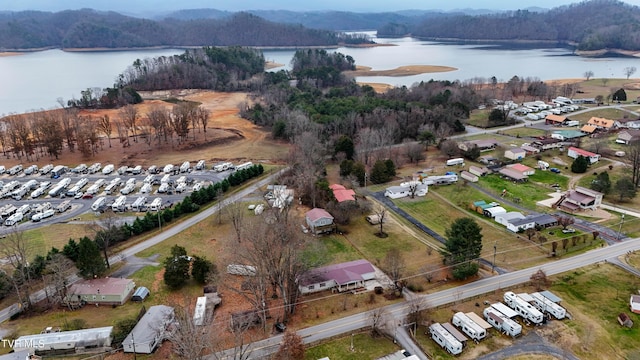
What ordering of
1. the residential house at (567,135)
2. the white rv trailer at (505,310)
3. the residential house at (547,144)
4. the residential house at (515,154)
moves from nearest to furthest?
1. the white rv trailer at (505,310)
2. the residential house at (515,154)
3. the residential house at (547,144)
4. the residential house at (567,135)

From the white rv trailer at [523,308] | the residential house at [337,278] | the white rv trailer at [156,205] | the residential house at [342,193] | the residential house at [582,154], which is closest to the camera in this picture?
the white rv trailer at [523,308]

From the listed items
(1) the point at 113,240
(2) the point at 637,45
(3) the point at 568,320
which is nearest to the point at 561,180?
(3) the point at 568,320

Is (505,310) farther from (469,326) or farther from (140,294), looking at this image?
(140,294)

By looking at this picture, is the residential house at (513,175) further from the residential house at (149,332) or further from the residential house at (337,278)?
the residential house at (149,332)

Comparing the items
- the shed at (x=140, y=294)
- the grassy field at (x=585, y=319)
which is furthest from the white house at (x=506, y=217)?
the shed at (x=140, y=294)

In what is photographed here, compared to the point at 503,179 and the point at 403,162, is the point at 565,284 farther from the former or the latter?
the point at 403,162

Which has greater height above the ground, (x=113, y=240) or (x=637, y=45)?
(x=637, y=45)

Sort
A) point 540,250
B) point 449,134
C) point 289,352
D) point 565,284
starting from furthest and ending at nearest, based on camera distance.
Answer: point 449,134, point 540,250, point 565,284, point 289,352

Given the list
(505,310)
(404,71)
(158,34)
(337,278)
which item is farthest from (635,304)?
(158,34)
